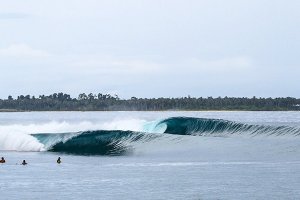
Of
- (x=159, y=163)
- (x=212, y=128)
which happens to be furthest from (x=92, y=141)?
(x=159, y=163)

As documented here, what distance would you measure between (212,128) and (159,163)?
2339 centimetres

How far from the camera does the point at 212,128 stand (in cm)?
6800

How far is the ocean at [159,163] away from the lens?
33.2 meters

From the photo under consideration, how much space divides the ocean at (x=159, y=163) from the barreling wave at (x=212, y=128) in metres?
0.07

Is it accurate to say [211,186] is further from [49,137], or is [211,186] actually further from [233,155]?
[49,137]

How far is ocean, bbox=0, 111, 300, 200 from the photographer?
33.2m

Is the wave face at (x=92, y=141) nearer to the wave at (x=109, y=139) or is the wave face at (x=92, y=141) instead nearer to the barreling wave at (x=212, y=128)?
the wave at (x=109, y=139)

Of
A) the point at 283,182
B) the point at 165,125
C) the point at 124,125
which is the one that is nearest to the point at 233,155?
the point at 283,182

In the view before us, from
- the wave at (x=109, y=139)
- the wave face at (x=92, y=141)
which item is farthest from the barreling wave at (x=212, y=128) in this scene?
the wave face at (x=92, y=141)

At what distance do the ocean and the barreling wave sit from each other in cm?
7

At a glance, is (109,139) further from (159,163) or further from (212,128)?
(159,163)

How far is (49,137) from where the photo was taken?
61594 millimetres

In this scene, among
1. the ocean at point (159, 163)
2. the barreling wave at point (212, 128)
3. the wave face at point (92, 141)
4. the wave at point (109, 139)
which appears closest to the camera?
the ocean at point (159, 163)

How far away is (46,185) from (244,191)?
7235 millimetres
